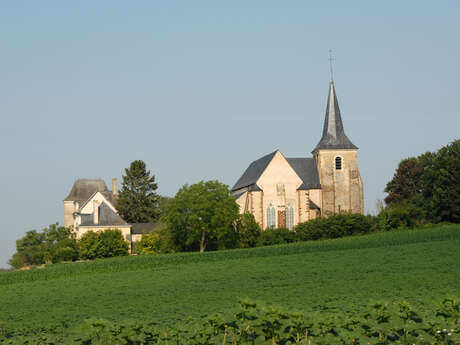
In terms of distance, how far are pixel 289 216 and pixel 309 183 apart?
6431mm

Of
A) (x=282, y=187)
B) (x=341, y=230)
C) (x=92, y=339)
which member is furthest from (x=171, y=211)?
(x=92, y=339)

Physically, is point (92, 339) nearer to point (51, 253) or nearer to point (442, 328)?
point (442, 328)

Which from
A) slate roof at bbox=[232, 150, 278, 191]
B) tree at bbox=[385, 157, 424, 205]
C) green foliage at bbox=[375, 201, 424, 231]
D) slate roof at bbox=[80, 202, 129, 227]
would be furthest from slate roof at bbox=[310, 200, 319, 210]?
slate roof at bbox=[80, 202, 129, 227]

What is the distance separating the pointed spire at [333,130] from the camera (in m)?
69.8

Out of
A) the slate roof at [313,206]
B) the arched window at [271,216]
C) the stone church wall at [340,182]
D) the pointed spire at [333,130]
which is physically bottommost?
the arched window at [271,216]

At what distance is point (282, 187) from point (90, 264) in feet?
94.9

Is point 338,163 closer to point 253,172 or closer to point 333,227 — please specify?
point 253,172

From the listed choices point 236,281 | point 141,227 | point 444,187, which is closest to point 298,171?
point 444,187

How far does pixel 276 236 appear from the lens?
6094 cm

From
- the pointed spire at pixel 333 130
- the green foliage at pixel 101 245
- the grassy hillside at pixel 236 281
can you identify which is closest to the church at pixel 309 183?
the pointed spire at pixel 333 130

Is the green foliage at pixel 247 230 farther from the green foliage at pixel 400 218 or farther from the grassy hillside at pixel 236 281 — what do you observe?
the green foliage at pixel 400 218

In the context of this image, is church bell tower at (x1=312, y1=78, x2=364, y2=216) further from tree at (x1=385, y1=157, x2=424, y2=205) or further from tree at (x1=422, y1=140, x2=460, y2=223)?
tree at (x1=385, y1=157, x2=424, y2=205)

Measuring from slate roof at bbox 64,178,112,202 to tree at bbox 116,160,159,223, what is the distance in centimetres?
390

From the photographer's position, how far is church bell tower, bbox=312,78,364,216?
68.5m
